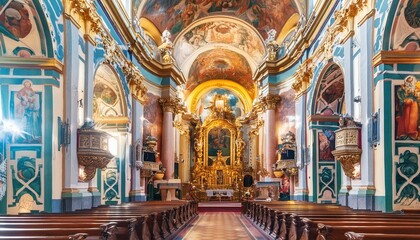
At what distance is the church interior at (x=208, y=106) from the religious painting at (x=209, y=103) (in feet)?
1.66

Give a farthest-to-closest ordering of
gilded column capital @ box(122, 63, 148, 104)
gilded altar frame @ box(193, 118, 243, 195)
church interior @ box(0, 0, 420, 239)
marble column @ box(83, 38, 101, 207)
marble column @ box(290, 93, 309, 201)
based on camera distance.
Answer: gilded altar frame @ box(193, 118, 243, 195)
marble column @ box(290, 93, 309, 201)
gilded column capital @ box(122, 63, 148, 104)
marble column @ box(83, 38, 101, 207)
church interior @ box(0, 0, 420, 239)

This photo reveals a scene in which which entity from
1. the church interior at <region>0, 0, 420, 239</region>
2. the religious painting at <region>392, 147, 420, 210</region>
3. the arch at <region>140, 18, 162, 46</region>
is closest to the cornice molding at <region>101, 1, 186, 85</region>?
the church interior at <region>0, 0, 420, 239</region>

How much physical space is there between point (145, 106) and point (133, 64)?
3030mm

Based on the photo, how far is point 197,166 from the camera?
100ft

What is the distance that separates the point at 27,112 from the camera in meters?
9.20

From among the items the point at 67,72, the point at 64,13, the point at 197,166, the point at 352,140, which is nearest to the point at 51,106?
the point at 67,72

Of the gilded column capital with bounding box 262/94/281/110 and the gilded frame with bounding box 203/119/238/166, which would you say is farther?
the gilded frame with bounding box 203/119/238/166

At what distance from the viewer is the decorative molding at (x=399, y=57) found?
9055 mm

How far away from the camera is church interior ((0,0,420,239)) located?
9.04m

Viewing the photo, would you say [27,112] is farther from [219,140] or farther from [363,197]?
[219,140]

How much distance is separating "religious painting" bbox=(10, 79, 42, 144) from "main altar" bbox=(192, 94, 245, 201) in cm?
2078

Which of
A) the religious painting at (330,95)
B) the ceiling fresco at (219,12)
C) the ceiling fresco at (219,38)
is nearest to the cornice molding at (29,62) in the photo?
the religious painting at (330,95)

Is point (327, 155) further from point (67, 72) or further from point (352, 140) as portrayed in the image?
point (67, 72)

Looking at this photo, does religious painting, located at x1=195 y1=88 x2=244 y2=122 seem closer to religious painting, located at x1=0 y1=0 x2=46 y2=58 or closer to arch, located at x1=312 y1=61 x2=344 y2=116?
arch, located at x1=312 y1=61 x2=344 y2=116
